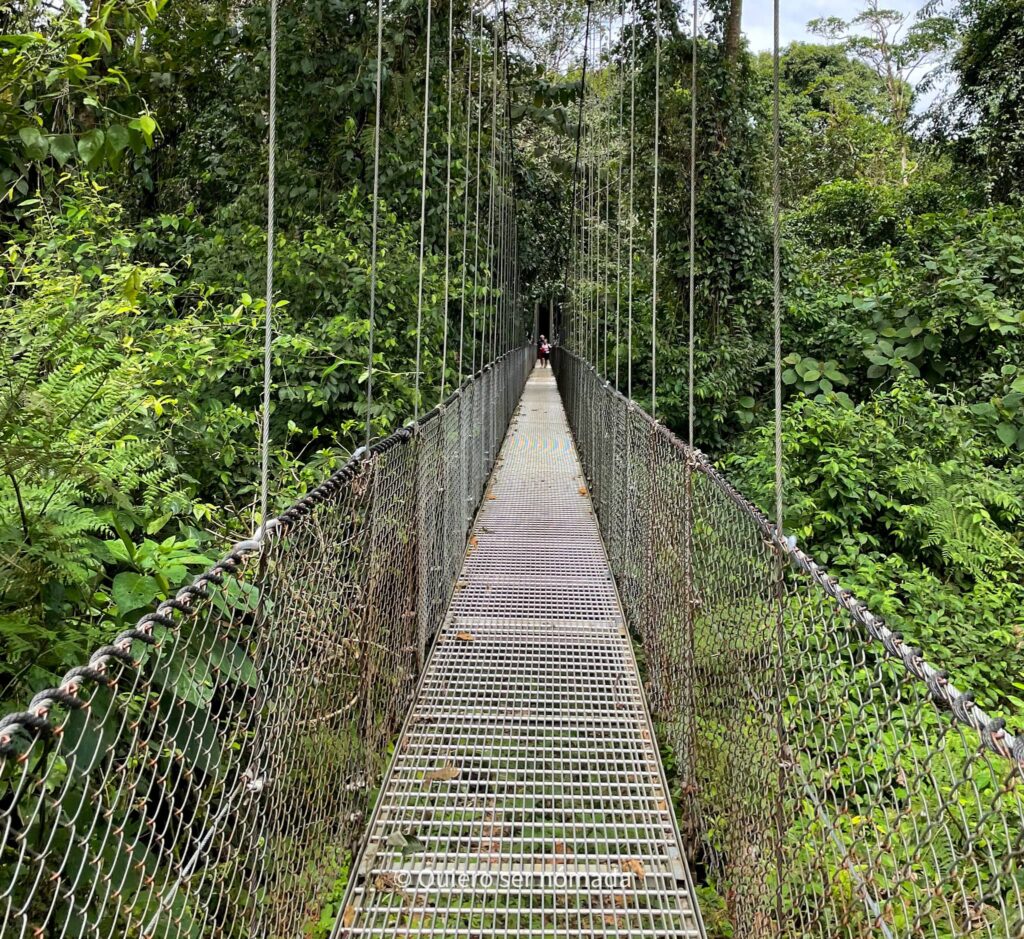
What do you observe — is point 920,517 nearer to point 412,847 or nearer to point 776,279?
point 776,279

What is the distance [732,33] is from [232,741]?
791 centimetres

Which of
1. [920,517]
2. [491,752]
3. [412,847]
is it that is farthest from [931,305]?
[412,847]

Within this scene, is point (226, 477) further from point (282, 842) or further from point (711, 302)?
point (711, 302)

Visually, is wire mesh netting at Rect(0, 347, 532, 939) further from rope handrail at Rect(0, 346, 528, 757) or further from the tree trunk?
the tree trunk

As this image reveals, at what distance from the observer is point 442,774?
6.56 feet

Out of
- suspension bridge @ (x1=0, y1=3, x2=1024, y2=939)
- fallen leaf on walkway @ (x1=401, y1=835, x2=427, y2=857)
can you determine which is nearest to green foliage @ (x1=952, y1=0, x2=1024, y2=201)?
suspension bridge @ (x1=0, y1=3, x2=1024, y2=939)

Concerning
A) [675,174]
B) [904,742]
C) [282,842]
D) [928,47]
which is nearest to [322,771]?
[282,842]

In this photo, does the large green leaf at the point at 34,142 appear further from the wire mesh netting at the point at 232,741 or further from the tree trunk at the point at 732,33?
the tree trunk at the point at 732,33

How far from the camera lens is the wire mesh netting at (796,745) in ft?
2.76

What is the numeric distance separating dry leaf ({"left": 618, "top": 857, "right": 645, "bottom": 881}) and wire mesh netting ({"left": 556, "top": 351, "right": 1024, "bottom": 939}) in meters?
0.16

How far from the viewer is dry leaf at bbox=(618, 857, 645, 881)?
164 centimetres

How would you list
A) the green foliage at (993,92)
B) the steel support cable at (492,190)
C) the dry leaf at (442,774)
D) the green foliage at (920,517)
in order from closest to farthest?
the dry leaf at (442,774)
the green foliage at (920,517)
the steel support cable at (492,190)
the green foliage at (993,92)

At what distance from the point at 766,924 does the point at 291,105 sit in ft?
16.0

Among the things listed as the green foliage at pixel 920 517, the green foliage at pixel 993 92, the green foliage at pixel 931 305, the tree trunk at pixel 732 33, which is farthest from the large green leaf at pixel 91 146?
the green foliage at pixel 993 92
